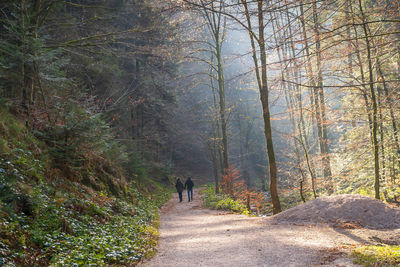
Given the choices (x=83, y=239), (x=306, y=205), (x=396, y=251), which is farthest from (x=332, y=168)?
(x=83, y=239)

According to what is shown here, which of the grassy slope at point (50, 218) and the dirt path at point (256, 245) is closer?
the grassy slope at point (50, 218)

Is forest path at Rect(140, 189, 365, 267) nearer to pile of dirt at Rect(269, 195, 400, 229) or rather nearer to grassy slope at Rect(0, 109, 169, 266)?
pile of dirt at Rect(269, 195, 400, 229)

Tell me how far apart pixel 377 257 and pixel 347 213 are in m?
3.30

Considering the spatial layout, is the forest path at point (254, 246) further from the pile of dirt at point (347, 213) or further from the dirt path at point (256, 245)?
the pile of dirt at point (347, 213)

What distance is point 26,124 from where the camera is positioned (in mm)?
7703

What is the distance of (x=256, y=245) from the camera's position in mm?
5699

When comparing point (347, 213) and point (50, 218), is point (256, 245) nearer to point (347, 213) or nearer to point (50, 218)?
point (347, 213)

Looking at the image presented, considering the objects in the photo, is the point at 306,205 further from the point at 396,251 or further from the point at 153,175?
the point at 153,175

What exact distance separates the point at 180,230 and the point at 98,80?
10520 mm

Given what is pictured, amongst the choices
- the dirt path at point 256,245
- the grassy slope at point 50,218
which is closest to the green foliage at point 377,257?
the dirt path at point 256,245

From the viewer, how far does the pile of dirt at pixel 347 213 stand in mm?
6518

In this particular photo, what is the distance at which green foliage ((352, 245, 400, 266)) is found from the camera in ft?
12.4

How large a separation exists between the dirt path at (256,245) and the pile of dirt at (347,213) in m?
0.49

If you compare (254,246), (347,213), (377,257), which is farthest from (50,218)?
(347,213)
